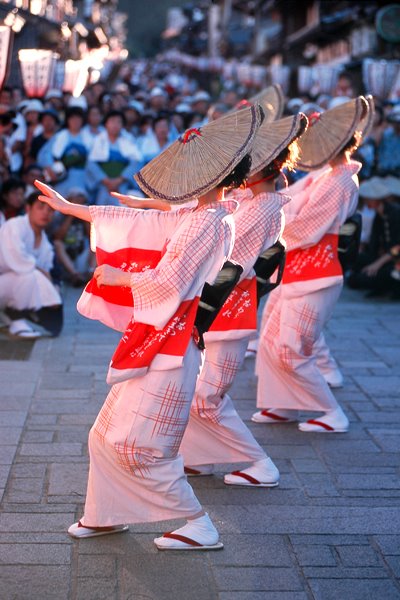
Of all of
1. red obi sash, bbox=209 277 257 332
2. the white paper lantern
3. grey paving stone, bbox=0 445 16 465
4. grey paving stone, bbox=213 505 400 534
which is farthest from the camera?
the white paper lantern

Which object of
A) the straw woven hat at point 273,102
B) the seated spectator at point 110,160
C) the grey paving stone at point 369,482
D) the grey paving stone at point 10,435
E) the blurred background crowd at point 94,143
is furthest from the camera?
the seated spectator at point 110,160

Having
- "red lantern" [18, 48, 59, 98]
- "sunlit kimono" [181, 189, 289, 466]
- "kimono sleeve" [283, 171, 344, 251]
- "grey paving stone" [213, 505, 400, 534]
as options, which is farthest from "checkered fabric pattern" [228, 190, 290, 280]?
"red lantern" [18, 48, 59, 98]

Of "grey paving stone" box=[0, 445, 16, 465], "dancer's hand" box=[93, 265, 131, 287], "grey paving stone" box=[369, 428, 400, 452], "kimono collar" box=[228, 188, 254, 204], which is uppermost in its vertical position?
"kimono collar" box=[228, 188, 254, 204]

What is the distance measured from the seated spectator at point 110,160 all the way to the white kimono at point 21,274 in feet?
11.8

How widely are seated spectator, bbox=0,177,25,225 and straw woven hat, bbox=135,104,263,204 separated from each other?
201 inches

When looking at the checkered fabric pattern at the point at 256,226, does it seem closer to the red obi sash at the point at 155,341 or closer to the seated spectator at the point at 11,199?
the red obi sash at the point at 155,341

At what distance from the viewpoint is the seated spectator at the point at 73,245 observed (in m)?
10.4

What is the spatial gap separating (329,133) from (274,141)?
1.17 metres

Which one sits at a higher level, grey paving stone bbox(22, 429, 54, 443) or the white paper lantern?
the white paper lantern

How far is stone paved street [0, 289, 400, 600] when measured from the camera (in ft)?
11.6

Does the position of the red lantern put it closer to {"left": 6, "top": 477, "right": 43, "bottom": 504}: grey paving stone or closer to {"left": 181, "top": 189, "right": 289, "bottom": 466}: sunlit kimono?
{"left": 181, "top": 189, "right": 289, "bottom": 466}: sunlit kimono

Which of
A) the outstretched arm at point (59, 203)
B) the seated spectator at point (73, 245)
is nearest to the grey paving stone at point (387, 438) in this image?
the outstretched arm at point (59, 203)

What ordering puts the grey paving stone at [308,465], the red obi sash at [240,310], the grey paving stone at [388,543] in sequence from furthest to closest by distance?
1. the grey paving stone at [308,465]
2. the red obi sash at [240,310]
3. the grey paving stone at [388,543]

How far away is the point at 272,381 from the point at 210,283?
2042mm
